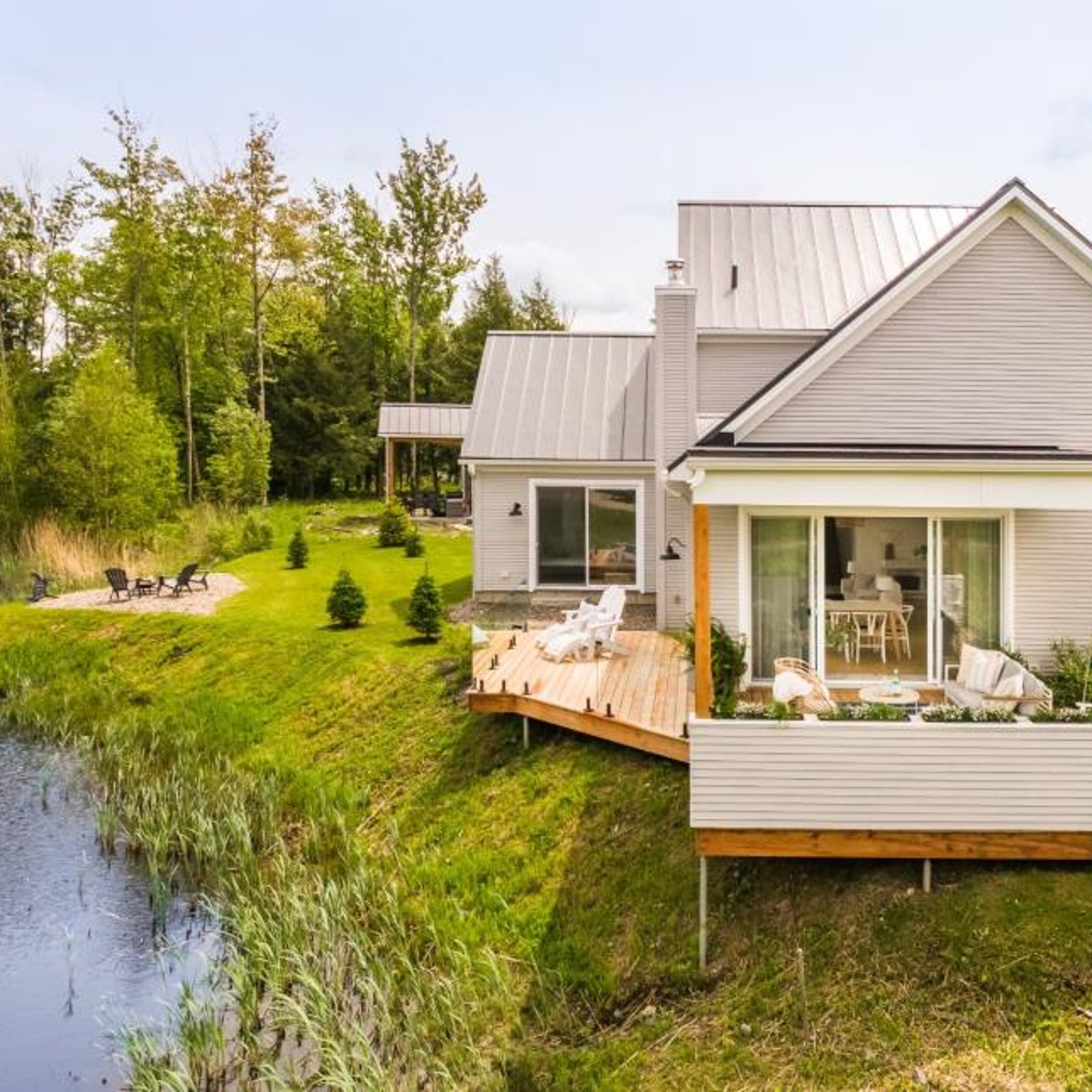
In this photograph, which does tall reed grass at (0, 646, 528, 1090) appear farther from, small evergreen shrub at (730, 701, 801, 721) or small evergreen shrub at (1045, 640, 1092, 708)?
small evergreen shrub at (1045, 640, 1092, 708)

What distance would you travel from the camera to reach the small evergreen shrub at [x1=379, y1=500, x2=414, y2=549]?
26.2m

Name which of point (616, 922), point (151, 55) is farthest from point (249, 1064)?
point (151, 55)

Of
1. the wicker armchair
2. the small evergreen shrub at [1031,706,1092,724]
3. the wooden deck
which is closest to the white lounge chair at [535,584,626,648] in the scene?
the wooden deck

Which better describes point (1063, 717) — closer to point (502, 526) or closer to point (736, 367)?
point (736, 367)

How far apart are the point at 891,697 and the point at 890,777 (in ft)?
3.81

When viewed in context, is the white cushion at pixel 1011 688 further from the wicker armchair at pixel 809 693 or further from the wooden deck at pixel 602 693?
the wooden deck at pixel 602 693

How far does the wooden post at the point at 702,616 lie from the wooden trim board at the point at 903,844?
1067 mm

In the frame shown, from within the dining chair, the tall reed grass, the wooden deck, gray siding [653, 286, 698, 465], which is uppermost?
gray siding [653, 286, 698, 465]

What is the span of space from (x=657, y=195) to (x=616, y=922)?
624 inches

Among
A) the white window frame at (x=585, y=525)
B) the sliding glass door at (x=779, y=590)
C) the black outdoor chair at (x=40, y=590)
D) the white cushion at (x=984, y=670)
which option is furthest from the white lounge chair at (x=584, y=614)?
the black outdoor chair at (x=40, y=590)

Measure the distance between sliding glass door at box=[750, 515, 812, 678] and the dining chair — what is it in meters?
0.46

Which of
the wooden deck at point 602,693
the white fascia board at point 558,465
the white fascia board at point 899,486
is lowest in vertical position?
the wooden deck at point 602,693

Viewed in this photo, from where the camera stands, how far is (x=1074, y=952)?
6.92 meters

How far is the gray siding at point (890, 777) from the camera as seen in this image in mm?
7371
